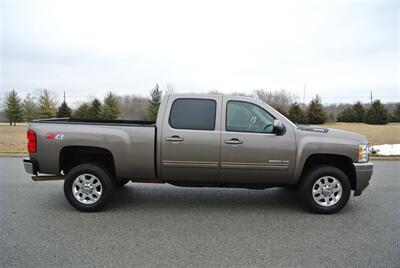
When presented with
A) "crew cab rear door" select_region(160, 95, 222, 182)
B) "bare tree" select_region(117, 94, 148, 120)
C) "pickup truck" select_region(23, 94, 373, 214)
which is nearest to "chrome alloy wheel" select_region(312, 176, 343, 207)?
"pickup truck" select_region(23, 94, 373, 214)

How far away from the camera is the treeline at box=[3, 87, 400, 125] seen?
39.3m

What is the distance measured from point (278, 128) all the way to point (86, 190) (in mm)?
3206

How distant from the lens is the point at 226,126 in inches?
189

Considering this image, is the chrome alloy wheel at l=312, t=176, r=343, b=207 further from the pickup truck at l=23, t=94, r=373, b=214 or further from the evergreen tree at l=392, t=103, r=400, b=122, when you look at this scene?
the evergreen tree at l=392, t=103, r=400, b=122

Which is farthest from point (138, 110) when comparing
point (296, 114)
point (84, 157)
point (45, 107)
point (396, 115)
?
point (84, 157)

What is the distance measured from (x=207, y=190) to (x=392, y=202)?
341 cm

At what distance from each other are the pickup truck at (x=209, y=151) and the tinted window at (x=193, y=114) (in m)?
0.02

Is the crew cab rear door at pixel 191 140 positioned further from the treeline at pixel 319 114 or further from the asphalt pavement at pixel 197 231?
the treeline at pixel 319 114

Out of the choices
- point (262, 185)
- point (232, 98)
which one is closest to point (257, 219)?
point (262, 185)

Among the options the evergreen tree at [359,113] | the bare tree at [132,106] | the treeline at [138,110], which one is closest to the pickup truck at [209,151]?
the treeline at [138,110]

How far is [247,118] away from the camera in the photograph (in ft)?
16.0

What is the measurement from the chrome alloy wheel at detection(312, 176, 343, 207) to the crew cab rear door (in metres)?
1.62

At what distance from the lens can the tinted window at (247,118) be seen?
15.8 feet

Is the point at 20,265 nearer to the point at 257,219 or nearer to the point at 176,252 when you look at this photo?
the point at 176,252
